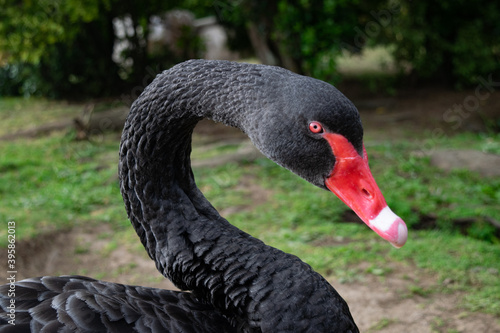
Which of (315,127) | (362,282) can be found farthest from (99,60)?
(315,127)

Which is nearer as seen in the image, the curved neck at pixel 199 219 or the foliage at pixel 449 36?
the curved neck at pixel 199 219

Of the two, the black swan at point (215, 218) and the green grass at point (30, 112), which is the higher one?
the black swan at point (215, 218)

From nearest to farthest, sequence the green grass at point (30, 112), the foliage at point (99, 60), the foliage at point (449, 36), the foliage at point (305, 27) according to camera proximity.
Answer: the foliage at point (305, 27) < the green grass at point (30, 112) < the foliage at point (449, 36) < the foliage at point (99, 60)

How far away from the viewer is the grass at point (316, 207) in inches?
139

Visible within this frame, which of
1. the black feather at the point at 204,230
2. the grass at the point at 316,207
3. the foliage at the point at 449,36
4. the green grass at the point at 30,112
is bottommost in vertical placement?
the green grass at the point at 30,112

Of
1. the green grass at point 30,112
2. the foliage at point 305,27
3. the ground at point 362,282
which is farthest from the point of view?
the green grass at point 30,112

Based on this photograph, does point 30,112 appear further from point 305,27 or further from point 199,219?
point 199,219

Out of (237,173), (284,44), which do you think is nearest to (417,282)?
(237,173)

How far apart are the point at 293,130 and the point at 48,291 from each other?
112cm

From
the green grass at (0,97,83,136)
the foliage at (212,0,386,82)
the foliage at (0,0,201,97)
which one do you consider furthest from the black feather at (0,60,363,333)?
the foliage at (0,0,201,97)

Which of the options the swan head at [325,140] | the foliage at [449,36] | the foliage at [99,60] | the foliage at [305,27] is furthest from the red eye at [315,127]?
the foliage at [99,60]

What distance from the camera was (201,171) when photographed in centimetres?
584

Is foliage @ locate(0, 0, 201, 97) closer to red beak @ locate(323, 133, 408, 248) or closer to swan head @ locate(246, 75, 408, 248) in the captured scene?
swan head @ locate(246, 75, 408, 248)

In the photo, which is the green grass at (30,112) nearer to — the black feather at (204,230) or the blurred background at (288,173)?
the blurred background at (288,173)
